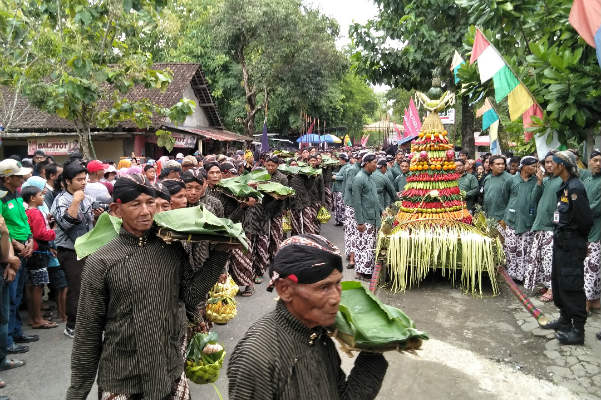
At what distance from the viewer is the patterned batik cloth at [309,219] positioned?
33.2ft

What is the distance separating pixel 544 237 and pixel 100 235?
19.4 ft

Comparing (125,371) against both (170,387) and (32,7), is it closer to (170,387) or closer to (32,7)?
(170,387)

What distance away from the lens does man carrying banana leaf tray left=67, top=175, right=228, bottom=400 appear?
2.32 meters

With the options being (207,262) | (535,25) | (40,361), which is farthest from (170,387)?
(535,25)

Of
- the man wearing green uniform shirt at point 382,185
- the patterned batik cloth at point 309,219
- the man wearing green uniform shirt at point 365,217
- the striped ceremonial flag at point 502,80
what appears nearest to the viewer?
the striped ceremonial flag at point 502,80

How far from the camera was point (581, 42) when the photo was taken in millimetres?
5398

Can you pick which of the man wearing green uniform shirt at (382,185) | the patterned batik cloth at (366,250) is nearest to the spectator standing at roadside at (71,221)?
the patterned batik cloth at (366,250)

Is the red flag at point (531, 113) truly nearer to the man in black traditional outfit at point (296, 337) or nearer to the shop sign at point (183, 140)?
the man in black traditional outfit at point (296, 337)

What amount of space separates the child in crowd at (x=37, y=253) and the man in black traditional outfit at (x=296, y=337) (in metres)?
4.57

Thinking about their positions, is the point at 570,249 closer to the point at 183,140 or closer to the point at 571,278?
the point at 571,278

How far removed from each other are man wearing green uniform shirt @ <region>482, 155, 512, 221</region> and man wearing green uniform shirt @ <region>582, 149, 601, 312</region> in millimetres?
1918

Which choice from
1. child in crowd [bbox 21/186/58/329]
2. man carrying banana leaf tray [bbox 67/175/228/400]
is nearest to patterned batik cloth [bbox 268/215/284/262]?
child in crowd [bbox 21/186/58/329]

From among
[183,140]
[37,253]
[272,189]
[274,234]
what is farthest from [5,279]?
[183,140]

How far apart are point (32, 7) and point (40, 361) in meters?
6.18
